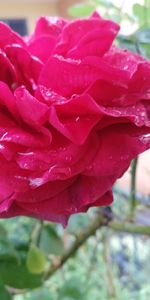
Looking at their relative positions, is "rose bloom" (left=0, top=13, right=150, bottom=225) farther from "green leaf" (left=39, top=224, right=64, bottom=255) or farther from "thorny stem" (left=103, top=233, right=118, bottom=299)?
"thorny stem" (left=103, top=233, right=118, bottom=299)

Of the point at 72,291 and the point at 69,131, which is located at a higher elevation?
the point at 69,131

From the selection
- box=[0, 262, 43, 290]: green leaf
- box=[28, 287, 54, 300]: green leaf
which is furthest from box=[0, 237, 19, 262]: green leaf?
box=[28, 287, 54, 300]: green leaf

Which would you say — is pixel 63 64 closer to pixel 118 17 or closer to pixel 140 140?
pixel 140 140

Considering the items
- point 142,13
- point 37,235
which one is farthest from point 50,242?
point 142,13

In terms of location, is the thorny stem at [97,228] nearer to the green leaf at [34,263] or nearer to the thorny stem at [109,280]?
the green leaf at [34,263]

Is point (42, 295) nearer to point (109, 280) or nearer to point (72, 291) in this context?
point (72, 291)

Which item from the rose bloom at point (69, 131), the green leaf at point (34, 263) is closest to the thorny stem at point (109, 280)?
the green leaf at point (34, 263)

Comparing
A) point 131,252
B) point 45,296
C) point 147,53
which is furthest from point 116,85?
point 131,252
